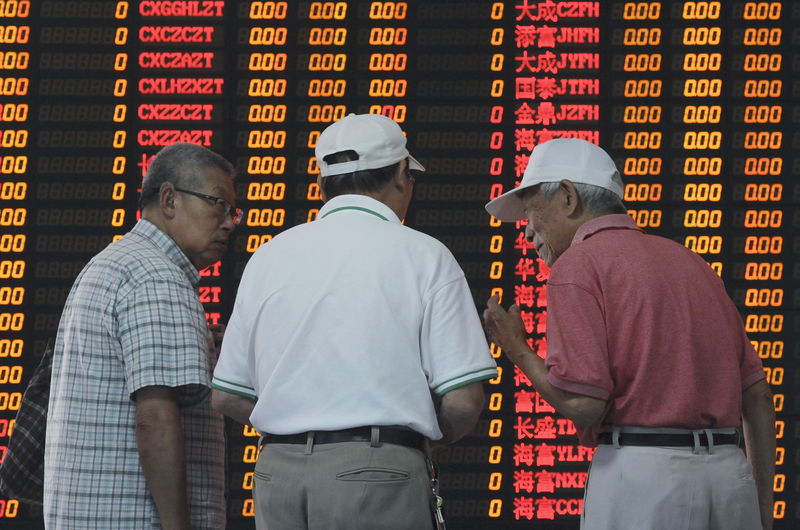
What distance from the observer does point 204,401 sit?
266cm

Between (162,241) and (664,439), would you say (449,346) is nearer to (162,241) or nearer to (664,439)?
(664,439)

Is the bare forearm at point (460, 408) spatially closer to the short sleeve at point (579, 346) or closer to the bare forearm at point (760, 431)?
the short sleeve at point (579, 346)

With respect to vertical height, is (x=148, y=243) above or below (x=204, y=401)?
above

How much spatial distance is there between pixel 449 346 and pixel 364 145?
1.68ft

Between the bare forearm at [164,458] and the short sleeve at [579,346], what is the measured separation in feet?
2.88

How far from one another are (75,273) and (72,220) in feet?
0.90

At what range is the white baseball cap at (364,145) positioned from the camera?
238 cm

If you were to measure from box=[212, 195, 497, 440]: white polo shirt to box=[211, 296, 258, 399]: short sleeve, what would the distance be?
0.10 metres

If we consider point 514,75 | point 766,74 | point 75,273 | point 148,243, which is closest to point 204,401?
point 148,243

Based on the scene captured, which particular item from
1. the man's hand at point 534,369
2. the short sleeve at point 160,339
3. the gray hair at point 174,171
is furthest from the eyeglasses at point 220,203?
the man's hand at point 534,369

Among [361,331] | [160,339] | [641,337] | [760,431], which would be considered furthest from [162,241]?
[760,431]

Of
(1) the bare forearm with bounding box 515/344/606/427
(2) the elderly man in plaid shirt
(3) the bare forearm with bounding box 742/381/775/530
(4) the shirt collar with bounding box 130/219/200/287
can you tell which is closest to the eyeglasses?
(4) the shirt collar with bounding box 130/219/200/287

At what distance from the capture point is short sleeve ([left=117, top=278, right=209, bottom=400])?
2.47 metres

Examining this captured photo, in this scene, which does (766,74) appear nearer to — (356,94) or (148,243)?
(356,94)
